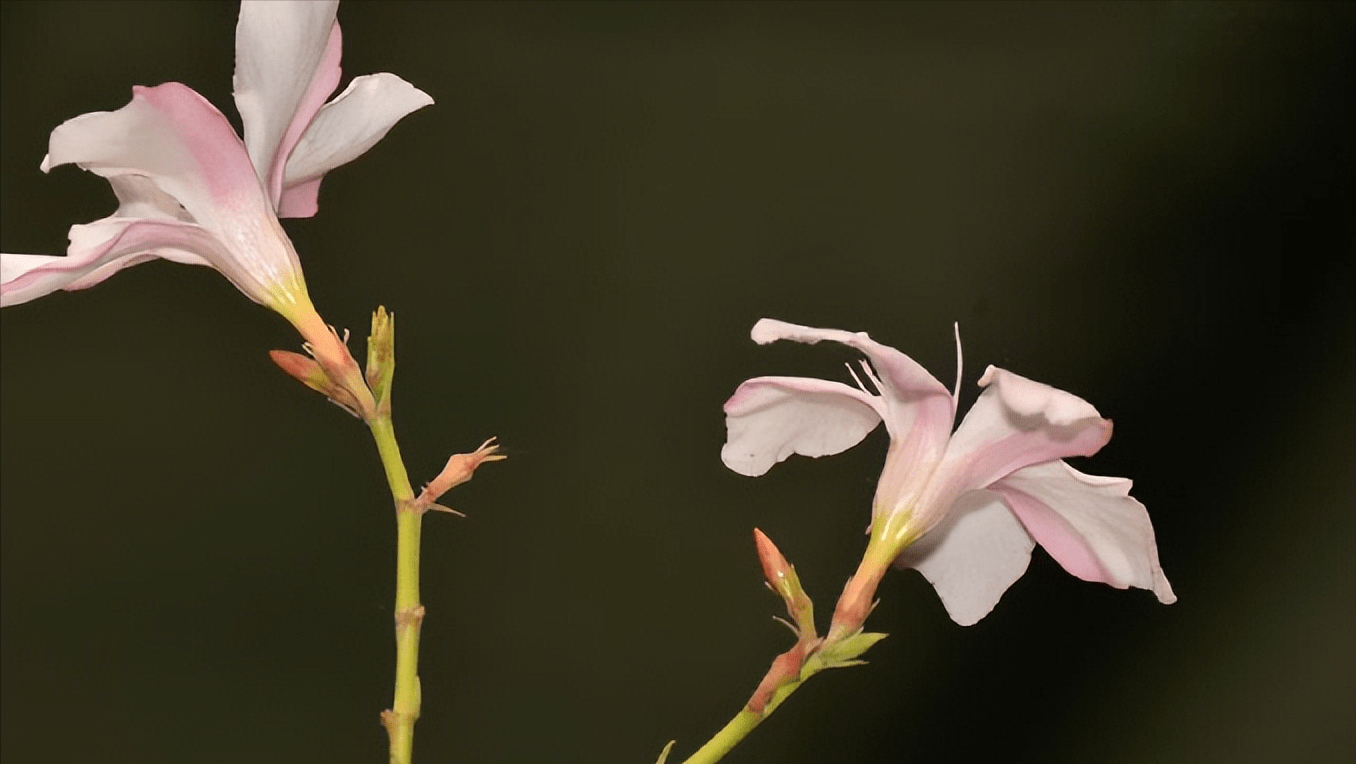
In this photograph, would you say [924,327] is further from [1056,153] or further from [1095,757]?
[1095,757]

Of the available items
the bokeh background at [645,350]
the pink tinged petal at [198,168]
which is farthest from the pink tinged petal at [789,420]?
the bokeh background at [645,350]

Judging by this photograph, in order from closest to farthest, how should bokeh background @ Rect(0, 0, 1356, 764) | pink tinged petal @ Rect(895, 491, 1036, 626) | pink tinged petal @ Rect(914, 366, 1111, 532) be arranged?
pink tinged petal @ Rect(914, 366, 1111, 532) → pink tinged petal @ Rect(895, 491, 1036, 626) → bokeh background @ Rect(0, 0, 1356, 764)

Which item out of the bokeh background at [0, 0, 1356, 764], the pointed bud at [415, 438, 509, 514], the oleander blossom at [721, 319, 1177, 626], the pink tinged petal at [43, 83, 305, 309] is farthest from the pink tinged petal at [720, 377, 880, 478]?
the bokeh background at [0, 0, 1356, 764]

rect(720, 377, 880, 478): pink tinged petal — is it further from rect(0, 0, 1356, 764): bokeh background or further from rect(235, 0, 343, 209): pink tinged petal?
rect(0, 0, 1356, 764): bokeh background

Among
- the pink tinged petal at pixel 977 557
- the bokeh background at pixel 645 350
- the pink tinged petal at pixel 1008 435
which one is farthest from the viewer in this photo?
the bokeh background at pixel 645 350

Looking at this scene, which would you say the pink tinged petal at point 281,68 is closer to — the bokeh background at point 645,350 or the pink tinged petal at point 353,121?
the pink tinged petal at point 353,121

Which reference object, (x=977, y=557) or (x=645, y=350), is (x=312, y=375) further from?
(x=645, y=350)
